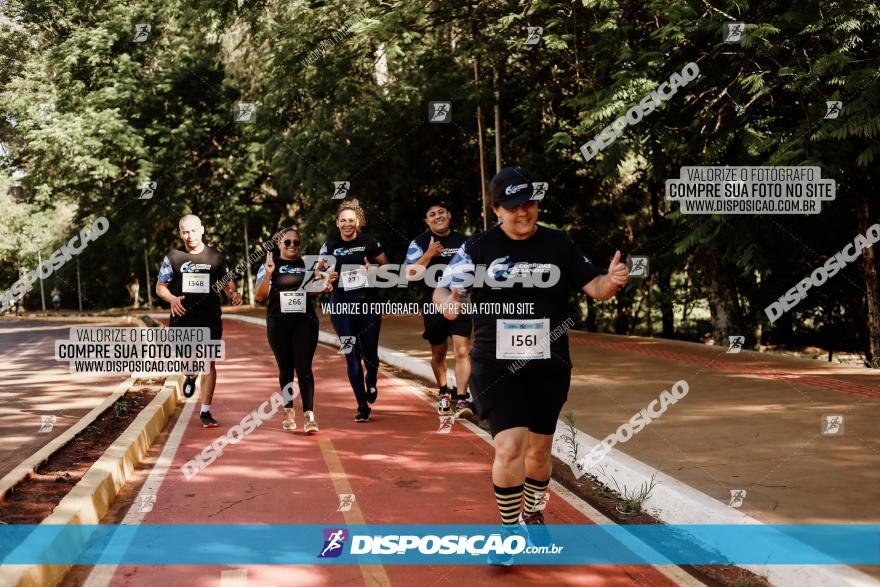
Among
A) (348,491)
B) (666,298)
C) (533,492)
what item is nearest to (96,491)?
(348,491)

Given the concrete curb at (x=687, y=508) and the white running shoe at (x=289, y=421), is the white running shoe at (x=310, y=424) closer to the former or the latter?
the white running shoe at (x=289, y=421)

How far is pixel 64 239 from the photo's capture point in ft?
184

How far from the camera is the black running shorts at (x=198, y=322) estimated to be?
30.5 ft

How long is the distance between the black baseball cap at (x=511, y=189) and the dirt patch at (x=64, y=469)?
3833 mm

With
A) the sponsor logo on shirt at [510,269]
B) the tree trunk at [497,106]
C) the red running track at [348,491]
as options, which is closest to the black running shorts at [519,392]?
the sponsor logo on shirt at [510,269]

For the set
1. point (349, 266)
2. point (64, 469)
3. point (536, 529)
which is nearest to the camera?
point (536, 529)

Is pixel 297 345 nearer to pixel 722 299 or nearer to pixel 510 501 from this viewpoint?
pixel 510 501

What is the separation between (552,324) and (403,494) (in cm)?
233

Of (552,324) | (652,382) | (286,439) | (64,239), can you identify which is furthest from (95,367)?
(64,239)

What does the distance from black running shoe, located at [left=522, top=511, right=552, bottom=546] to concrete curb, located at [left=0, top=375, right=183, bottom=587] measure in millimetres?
2753

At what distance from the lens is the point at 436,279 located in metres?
9.49

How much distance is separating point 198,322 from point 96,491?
3308 mm

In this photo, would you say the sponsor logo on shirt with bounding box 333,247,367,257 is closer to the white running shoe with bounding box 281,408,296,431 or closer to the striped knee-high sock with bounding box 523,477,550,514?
the white running shoe with bounding box 281,408,296,431

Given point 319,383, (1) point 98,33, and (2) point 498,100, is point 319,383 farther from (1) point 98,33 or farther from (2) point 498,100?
(1) point 98,33
